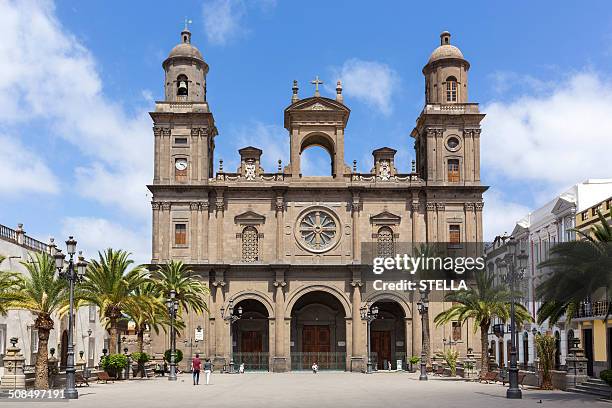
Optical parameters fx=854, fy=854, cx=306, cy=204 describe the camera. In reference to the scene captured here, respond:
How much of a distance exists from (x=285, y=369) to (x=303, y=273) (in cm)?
735

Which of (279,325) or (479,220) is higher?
(479,220)

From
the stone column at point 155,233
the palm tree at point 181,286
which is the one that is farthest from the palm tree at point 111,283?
the stone column at point 155,233

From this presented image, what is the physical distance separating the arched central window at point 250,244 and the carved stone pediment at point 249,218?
0.51 metres

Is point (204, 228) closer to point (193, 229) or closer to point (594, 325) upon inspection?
point (193, 229)

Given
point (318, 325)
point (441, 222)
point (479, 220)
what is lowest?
point (318, 325)

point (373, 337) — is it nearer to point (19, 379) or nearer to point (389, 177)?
point (389, 177)

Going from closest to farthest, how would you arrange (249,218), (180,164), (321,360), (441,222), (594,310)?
(594,310), (441,222), (180,164), (249,218), (321,360)

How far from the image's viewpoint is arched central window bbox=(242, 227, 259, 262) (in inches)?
2589

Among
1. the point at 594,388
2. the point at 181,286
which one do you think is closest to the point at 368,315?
the point at 181,286

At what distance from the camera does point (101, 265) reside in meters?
48.2

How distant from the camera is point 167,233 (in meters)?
64.4

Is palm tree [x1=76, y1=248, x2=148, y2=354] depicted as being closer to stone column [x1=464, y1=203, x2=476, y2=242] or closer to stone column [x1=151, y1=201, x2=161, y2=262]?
stone column [x1=151, y1=201, x2=161, y2=262]

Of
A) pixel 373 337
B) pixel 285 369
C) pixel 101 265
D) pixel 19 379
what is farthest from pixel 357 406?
pixel 373 337

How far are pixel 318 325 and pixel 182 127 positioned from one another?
1906 centimetres
